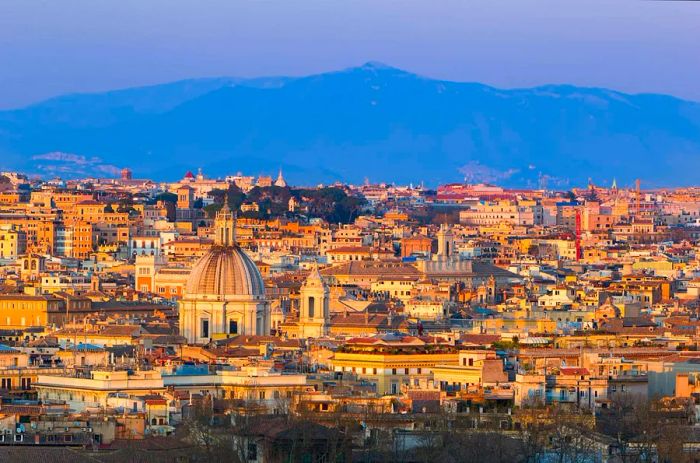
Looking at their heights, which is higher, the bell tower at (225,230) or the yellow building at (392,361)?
the bell tower at (225,230)

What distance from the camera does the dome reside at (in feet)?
159

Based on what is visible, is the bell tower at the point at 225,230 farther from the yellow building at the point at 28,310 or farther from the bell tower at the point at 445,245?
the bell tower at the point at 445,245

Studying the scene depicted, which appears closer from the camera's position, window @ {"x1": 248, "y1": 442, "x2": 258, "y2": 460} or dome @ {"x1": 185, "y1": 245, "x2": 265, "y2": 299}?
window @ {"x1": 248, "y1": 442, "x2": 258, "y2": 460}

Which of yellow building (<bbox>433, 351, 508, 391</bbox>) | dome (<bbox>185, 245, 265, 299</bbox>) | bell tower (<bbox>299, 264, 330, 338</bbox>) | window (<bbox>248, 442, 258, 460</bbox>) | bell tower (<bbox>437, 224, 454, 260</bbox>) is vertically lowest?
window (<bbox>248, 442, 258, 460</bbox>)

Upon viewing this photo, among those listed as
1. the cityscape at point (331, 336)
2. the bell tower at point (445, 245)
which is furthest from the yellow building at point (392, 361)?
the bell tower at point (445, 245)

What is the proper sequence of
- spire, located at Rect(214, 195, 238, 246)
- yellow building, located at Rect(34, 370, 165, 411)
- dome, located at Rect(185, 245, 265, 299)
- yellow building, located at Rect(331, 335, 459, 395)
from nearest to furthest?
yellow building, located at Rect(34, 370, 165, 411)
yellow building, located at Rect(331, 335, 459, 395)
dome, located at Rect(185, 245, 265, 299)
spire, located at Rect(214, 195, 238, 246)

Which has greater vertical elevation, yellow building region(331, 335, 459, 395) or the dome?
the dome

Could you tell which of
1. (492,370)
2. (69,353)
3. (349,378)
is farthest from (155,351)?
(492,370)

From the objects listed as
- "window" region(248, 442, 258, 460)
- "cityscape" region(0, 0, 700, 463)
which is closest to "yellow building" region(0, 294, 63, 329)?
"cityscape" region(0, 0, 700, 463)

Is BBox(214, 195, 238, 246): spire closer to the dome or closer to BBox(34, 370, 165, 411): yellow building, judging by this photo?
the dome

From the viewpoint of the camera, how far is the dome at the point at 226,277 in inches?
1907

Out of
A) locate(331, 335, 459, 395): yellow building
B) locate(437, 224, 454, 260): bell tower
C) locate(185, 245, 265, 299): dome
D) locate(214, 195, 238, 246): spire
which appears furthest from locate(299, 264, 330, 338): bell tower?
locate(437, 224, 454, 260): bell tower

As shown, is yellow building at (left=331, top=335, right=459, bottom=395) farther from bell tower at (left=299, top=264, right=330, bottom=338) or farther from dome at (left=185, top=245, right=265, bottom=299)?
bell tower at (left=299, top=264, right=330, bottom=338)

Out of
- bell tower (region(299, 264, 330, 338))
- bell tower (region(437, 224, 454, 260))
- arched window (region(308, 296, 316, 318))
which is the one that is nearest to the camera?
bell tower (region(299, 264, 330, 338))
